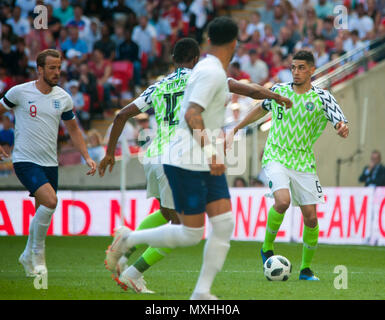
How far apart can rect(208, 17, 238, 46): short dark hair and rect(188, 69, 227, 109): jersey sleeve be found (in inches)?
13.5

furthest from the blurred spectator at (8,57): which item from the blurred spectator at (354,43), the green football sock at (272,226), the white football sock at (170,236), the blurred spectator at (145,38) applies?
the white football sock at (170,236)

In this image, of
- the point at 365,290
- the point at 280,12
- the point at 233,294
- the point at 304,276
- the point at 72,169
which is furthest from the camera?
the point at 280,12

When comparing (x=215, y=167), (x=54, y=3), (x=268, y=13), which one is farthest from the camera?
(x=54, y=3)

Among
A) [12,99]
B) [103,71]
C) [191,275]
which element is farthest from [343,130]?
[103,71]

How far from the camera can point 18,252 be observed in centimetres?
1230

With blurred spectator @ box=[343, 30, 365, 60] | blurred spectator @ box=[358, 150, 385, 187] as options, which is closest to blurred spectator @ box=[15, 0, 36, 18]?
blurred spectator @ box=[343, 30, 365, 60]

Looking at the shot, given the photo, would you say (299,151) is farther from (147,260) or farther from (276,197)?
(147,260)

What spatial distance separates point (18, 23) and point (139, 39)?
10.8 feet

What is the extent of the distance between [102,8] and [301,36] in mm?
6683

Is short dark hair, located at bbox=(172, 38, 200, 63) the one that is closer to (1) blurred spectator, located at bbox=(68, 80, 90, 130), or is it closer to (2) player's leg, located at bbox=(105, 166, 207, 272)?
(2) player's leg, located at bbox=(105, 166, 207, 272)

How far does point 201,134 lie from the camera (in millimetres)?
6105

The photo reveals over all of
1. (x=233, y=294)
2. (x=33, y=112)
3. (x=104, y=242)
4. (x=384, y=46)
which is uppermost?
(x=384, y=46)
